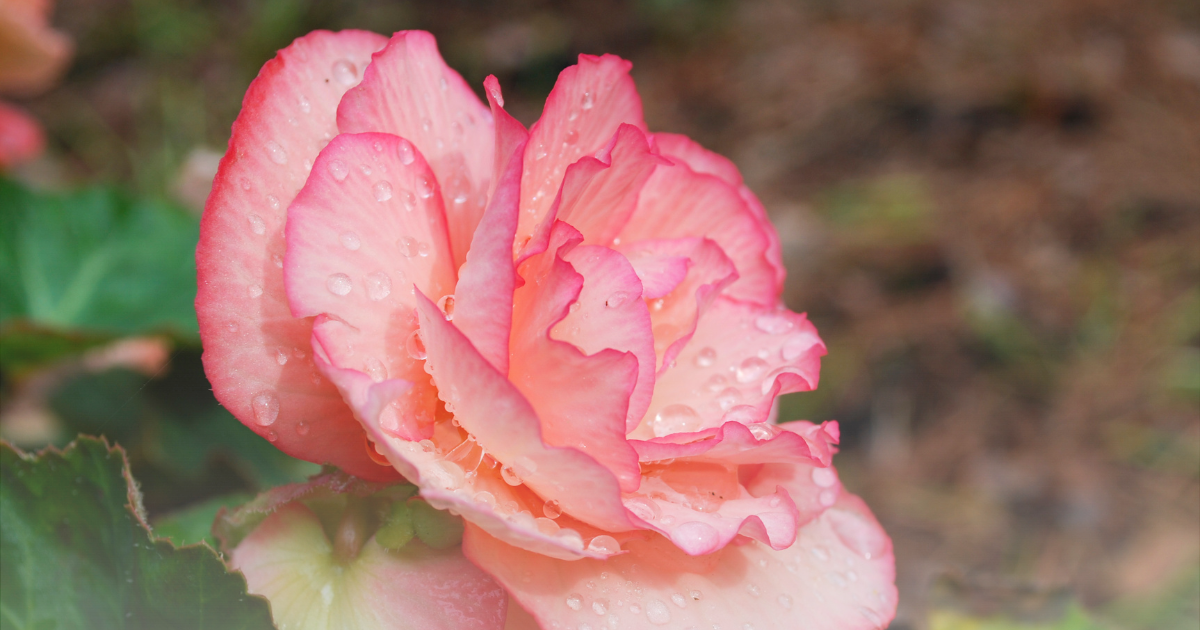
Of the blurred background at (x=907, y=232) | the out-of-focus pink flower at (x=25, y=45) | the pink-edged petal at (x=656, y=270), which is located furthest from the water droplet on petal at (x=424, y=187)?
the out-of-focus pink flower at (x=25, y=45)

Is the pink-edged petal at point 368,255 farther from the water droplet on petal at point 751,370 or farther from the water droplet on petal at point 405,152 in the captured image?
the water droplet on petal at point 751,370

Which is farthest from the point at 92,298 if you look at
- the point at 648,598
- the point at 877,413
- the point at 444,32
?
the point at 444,32

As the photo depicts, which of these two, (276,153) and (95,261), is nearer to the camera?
(276,153)

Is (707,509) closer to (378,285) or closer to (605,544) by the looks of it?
(605,544)

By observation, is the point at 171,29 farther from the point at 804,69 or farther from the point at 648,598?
the point at 648,598

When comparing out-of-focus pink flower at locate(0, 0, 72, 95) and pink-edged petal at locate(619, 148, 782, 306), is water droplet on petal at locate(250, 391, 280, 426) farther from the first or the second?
out-of-focus pink flower at locate(0, 0, 72, 95)

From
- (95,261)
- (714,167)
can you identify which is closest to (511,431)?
(714,167)
